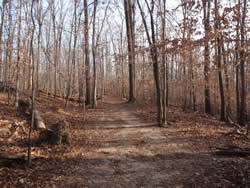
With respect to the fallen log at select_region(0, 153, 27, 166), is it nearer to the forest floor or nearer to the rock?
the forest floor

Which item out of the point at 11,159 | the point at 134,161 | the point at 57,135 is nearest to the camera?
the point at 11,159

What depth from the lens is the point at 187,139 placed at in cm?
818

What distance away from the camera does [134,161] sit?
596 cm

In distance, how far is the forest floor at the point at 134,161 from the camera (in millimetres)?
4680

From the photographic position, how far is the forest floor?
4.68 meters

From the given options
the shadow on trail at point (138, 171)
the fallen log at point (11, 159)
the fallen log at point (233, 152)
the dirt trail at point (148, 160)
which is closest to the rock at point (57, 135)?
the dirt trail at point (148, 160)

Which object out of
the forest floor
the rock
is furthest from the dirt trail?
the rock

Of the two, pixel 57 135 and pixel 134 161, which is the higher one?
pixel 57 135

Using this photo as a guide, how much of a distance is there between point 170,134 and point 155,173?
13.0ft

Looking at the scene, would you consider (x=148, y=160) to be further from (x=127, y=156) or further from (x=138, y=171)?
(x=138, y=171)

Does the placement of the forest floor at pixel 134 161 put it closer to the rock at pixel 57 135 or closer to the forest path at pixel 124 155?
the forest path at pixel 124 155

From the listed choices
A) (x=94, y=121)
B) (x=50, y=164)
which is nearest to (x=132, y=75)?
(x=94, y=121)

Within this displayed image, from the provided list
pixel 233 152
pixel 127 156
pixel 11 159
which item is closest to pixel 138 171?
pixel 127 156

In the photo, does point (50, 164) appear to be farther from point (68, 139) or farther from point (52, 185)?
point (68, 139)
